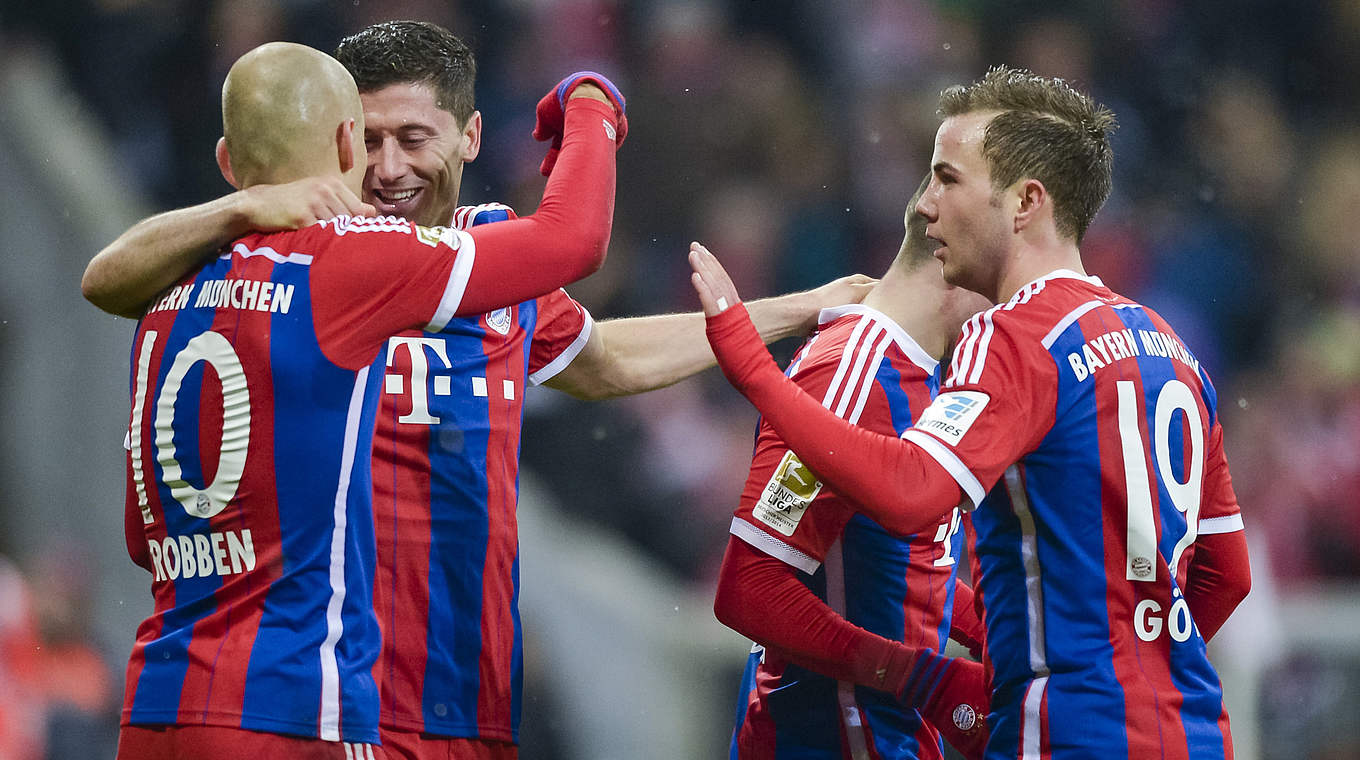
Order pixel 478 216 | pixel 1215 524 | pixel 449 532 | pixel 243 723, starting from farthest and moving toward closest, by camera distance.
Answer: pixel 478 216 < pixel 449 532 < pixel 1215 524 < pixel 243 723

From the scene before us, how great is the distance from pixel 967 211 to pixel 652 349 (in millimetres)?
1055

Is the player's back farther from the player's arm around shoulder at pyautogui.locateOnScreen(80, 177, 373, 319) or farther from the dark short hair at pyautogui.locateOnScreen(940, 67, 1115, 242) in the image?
the player's arm around shoulder at pyautogui.locateOnScreen(80, 177, 373, 319)

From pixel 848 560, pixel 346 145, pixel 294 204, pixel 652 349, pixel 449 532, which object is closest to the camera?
pixel 294 204

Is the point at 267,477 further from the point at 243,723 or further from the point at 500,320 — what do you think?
the point at 500,320

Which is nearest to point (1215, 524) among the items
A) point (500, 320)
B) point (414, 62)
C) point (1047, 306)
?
point (1047, 306)

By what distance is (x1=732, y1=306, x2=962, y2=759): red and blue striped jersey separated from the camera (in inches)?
115

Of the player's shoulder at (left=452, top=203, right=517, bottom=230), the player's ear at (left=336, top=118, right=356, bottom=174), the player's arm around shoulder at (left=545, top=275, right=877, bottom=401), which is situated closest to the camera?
the player's ear at (left=336, top=118, right=356, bottom=174)

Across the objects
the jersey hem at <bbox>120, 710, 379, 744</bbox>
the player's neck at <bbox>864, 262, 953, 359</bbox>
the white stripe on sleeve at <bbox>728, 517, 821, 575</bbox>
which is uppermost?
the player's neck at <bbox>864, 262, 953, 359</bbox>

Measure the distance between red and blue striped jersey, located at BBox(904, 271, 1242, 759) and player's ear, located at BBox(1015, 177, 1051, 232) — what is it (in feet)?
0.75

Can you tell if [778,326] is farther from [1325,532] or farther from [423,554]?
[1325,532]

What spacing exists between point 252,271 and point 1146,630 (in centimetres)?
162

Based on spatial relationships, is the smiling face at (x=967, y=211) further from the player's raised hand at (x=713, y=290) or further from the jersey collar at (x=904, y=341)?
the player's raised hand at (x=713, y=290)

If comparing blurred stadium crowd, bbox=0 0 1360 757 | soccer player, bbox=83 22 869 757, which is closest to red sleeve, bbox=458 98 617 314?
soccer player, bbox=83 22 869 757

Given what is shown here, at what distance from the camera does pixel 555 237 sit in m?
2.57
